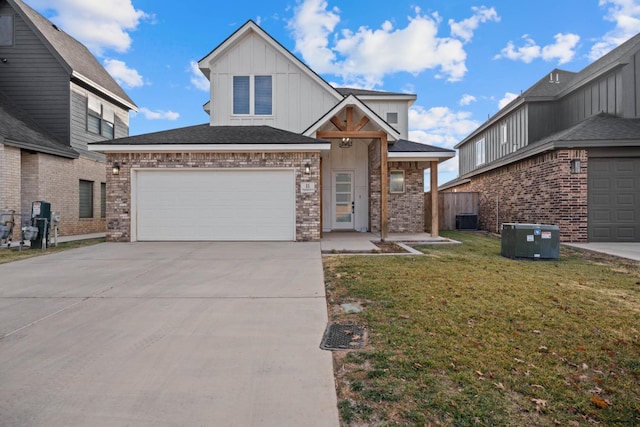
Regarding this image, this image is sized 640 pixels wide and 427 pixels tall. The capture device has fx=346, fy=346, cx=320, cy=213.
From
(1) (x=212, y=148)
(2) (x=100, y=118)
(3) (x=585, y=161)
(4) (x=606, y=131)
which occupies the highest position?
(2) (x=100, y=118)

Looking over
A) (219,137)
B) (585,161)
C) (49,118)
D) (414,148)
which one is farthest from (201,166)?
(585,161)

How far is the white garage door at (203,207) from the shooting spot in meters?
11.1

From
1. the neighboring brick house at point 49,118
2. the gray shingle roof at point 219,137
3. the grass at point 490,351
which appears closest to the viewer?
the grass at point 490,351

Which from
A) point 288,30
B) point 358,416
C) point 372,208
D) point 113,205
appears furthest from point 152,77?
point 358,416

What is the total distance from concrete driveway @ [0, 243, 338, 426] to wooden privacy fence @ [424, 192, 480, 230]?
12.1 m

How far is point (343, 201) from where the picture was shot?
14.6 metres

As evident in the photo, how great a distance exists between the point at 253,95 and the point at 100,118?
809 centimetres

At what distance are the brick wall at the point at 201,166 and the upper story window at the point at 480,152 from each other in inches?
585

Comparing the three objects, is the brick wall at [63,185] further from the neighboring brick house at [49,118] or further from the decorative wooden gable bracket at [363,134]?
the decorative wooden gable bracket at [363,134]

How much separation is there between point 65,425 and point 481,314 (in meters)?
4.05

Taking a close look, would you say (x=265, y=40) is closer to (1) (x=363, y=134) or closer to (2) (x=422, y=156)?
(1) (x=363, y=134)

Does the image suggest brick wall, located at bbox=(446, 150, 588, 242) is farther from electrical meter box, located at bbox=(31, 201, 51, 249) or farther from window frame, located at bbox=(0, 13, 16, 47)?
window frame, located at bbox=(0, 13, 16, 47)

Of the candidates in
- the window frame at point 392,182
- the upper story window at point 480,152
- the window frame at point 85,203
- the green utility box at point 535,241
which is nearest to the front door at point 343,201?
the window frame at point 392,182

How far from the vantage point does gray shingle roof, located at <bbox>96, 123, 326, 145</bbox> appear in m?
10.8
